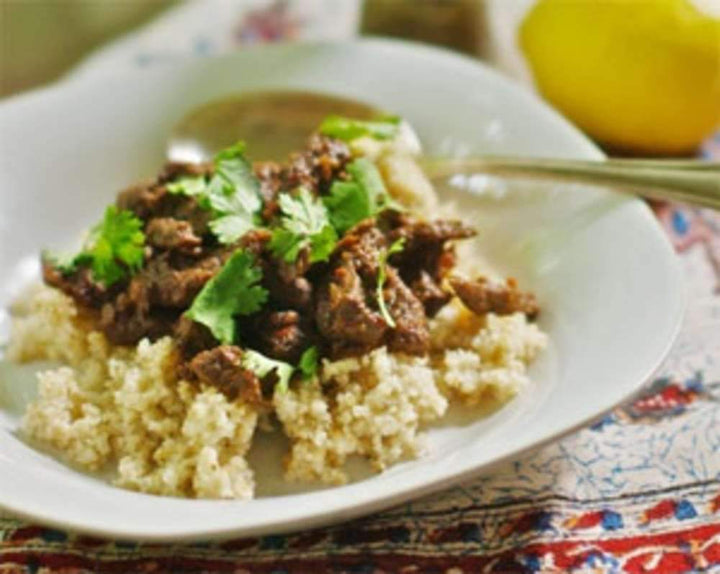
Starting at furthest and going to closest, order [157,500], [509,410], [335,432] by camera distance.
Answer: [509,410]
[335,432]
[157,500]

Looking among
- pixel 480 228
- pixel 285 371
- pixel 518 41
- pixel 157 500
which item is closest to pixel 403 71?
pixel 518 41

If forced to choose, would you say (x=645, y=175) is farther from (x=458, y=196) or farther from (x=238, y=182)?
(x=238, y=182)

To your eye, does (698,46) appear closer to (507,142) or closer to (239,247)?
(507,142)

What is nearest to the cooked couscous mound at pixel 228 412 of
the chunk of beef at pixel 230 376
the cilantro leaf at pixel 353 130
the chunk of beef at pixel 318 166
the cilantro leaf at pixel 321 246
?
the chunk of beef at pixel 230 376

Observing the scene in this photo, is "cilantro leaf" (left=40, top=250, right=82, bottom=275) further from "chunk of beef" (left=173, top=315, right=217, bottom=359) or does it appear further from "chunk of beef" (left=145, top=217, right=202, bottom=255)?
"chunk of beef" (left=173, top=315, right=217, bottom=359)

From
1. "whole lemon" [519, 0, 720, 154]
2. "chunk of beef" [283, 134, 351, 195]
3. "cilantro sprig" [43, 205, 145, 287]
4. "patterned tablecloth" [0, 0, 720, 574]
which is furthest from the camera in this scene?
"whole lemon" [519, 0, 720, 154]

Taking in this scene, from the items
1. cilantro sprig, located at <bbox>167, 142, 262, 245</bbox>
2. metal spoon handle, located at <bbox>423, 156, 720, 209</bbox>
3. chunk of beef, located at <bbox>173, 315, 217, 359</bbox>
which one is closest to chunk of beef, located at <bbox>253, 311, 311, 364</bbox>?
chunk of beef, located at <bbox>173, 315, 217, 359</bbox>
